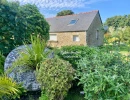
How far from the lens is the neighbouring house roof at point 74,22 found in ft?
69.1

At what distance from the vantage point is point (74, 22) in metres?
22.3

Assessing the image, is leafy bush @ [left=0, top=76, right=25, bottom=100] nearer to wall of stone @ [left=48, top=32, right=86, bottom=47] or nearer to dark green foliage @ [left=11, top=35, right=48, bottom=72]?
dark green foliage @ [left=11, top=35, right=48, bottom=72]

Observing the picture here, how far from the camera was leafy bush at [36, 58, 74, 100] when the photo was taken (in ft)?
12.3

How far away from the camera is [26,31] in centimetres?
769

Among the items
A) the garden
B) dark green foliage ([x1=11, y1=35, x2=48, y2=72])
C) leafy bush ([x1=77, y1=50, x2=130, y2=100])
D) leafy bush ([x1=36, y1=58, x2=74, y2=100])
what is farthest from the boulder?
leafy bush ([x1=77, y1=50, x2=130, y2=100])

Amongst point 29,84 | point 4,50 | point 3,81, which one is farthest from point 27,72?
point 4,50

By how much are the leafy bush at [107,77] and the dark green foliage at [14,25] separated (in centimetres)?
454

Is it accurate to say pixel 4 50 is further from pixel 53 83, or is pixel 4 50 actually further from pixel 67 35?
pixel 67 35

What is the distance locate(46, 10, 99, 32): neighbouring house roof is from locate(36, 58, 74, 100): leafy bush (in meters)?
16.8

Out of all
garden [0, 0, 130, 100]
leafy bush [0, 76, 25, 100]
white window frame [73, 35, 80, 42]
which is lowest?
leafy bush [0, 76, 25, 100]

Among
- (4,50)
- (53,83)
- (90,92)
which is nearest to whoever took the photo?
(90,92)

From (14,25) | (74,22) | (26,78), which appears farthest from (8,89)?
(74,22)

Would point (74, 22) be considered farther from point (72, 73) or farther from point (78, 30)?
point (72, 73)

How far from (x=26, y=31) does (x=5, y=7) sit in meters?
1.38
